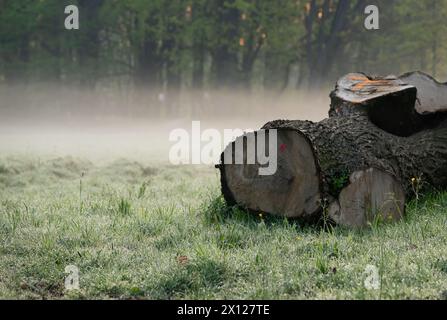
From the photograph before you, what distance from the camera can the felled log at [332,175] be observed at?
20.9 ft

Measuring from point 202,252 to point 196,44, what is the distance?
2403 cm

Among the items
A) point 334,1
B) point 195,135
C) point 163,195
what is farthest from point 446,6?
point 163,195

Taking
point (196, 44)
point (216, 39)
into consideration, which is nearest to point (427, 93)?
point (216, 39)

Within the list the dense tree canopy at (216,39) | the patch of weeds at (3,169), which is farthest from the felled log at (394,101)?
the dense tree canopy at (216,39)

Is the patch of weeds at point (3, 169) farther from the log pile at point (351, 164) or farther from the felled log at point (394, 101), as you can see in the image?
the felled log at point (394, 101)

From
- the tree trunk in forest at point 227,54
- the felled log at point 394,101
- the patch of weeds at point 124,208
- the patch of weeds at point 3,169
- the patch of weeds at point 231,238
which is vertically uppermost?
the tree trunk in forest at point 227,54

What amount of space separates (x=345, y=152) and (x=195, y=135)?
1725 cm

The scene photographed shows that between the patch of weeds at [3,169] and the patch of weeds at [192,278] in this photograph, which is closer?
the patch of weeds at [192,278]

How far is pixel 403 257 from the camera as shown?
208 inches

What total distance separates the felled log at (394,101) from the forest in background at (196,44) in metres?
18.2

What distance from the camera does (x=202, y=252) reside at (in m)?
5.41

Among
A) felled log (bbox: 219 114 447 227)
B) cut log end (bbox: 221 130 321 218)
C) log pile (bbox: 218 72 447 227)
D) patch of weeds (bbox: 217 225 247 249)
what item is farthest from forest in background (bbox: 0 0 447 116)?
patch of weeds (bbox: 217 225 247 249)

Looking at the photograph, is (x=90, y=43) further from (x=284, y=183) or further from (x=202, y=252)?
(x=202, y=252)

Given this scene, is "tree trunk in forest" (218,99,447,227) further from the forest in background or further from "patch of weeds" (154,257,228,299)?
the forest in background
